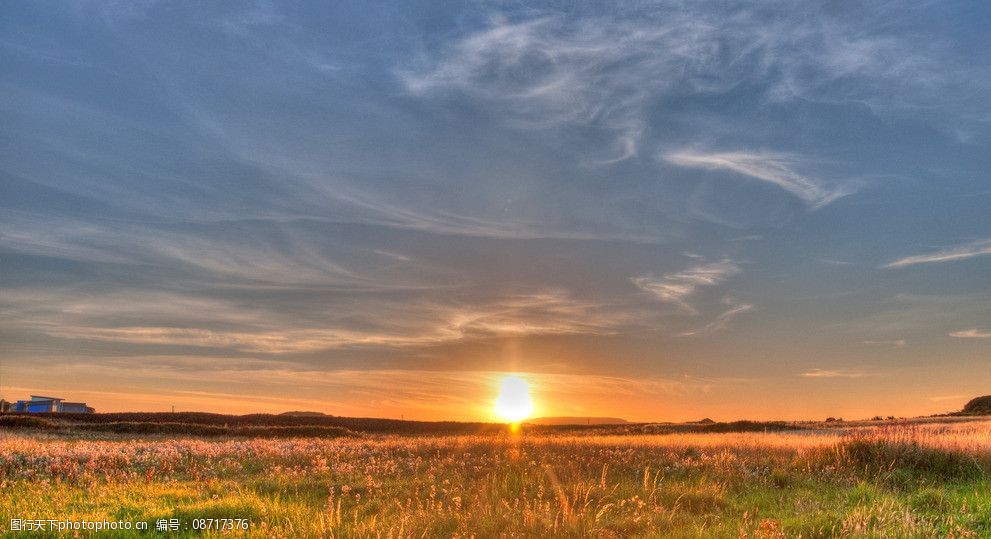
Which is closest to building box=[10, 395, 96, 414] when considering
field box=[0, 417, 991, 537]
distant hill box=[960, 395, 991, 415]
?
field box=[0, 417, 991, 537]

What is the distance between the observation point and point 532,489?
42.9 feet

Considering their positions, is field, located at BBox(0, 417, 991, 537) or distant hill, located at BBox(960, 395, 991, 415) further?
distant hill, located at BBox(960, 395, 991, 415)

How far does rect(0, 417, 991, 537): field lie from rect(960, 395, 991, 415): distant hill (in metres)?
72.4

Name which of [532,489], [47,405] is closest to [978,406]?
[532,489]

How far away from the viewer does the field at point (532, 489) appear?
31.8 ft

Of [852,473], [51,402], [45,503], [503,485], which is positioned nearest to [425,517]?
[503,485]

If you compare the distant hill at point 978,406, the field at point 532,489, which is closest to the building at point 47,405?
the field at point 532,489

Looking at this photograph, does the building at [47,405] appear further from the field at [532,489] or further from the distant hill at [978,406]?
the distant hill at [978,406]

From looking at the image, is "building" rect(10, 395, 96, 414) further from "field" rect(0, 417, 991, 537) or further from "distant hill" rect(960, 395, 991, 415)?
"distant hill" rect(960, 395, 991, 415)

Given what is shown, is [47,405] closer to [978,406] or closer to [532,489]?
[532,489]

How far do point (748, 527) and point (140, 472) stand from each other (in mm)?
14069

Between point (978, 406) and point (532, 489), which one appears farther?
point (978, 406)

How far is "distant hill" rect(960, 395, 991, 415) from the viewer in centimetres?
7838

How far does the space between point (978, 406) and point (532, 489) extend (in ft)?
297
